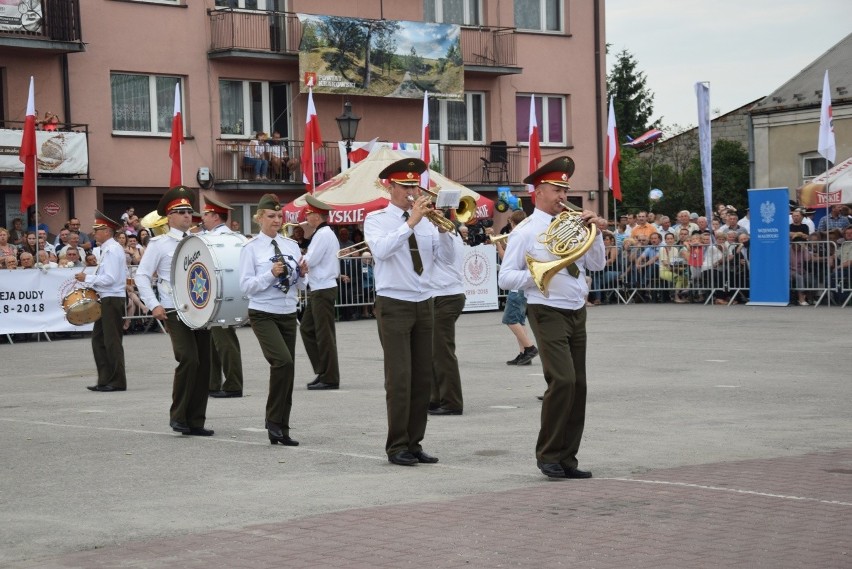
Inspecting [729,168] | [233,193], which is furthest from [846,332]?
[729,168]

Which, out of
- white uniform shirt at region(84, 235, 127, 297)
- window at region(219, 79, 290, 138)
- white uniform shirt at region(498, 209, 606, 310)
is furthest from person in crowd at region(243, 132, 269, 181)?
white uniform shirt at region(498, 209, 606, 310)

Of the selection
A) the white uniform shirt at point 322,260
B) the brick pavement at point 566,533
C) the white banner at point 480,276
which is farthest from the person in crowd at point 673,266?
the brick pavement at point 566,533

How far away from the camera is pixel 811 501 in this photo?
8141mm

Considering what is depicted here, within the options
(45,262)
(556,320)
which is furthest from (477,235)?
(556,320)

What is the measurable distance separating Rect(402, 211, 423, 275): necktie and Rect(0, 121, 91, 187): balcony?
2132 cm

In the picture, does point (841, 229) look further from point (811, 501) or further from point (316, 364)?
point (811, 501)

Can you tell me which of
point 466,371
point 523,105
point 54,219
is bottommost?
point 466,371

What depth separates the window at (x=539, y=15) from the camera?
132 ft

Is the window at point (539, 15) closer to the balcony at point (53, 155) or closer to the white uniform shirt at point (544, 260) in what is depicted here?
the balcony at point (53, 155)

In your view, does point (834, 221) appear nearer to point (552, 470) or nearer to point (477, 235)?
point (477, 235)

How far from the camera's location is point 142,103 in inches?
1307

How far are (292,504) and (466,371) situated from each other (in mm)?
8498

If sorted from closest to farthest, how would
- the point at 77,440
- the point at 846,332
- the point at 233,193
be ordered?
the point at 77,440
the point at 846,332
the point at 233,193

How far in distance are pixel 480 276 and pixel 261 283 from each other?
17.4m
